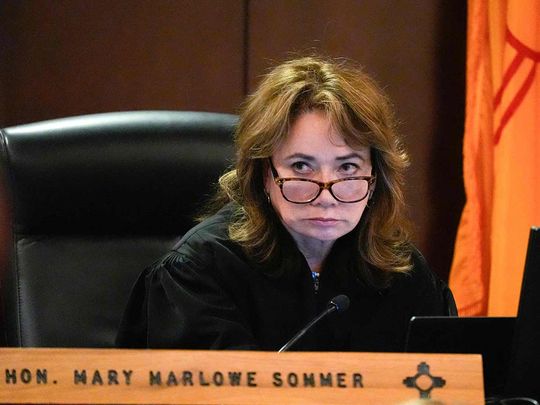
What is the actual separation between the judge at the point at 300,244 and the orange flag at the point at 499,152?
0.79 metres

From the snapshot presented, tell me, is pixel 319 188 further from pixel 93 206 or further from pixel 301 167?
pixel 93 206

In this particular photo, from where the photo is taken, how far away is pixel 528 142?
7.87 ft

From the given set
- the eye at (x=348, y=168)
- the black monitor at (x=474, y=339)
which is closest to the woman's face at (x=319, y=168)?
the eye at (x=348, y=168)

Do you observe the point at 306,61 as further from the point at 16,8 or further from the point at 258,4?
the point at 16,8

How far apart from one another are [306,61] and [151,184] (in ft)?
1.18

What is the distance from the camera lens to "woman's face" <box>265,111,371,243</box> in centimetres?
147

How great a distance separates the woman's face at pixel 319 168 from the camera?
1.47m

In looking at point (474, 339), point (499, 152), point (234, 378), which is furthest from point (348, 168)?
point (499, 152)

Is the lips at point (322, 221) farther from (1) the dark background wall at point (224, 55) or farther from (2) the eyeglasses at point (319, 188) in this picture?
(1) the dark background wall at point (224, 55)

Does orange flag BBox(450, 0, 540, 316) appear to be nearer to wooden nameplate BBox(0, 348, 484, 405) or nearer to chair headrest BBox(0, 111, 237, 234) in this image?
chair headrest BBox(0, 111, 237, 234)

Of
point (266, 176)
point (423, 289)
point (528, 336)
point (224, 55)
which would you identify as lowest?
point (423, 289)

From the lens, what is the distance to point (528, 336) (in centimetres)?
111

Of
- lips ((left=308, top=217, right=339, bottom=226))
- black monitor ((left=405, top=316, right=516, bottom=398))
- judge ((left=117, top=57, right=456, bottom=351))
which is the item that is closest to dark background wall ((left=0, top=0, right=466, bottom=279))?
judge ((left=117, top=57, right=456, bottom=351))

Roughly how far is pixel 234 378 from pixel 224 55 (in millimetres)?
1627
